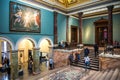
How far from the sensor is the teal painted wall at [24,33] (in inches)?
392

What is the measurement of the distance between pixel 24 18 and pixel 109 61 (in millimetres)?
8994

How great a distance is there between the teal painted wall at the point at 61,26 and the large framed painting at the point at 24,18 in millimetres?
3623

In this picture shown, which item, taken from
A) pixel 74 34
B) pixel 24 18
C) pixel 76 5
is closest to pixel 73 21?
pixel 74 34

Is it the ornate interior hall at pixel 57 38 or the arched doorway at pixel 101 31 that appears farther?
the arched doorway at pixel 101 31

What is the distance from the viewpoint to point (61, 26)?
16484 millimetres

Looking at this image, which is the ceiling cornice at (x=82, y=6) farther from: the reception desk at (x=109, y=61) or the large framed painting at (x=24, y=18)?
the reception desk at (x=109, y=61)

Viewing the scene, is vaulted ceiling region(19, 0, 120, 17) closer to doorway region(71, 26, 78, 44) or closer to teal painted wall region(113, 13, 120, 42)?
teal painted wall region(113, 13, 120, 42)

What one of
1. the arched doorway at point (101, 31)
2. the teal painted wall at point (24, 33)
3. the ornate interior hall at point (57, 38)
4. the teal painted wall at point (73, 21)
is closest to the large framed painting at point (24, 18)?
the ornate interior hall at point (57, 38)

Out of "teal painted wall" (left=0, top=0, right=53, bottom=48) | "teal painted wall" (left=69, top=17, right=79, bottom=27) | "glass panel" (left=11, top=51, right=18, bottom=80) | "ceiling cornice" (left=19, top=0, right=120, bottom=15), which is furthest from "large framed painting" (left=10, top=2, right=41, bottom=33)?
"teal painted wall" (left=69, top=17, right=79, bottom=27)

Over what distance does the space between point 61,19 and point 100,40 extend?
278 inches

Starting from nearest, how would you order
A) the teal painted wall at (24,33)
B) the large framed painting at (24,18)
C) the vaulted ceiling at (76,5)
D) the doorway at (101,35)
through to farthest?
the teal painted wall at (24,33) < the large framed painting at (24,18) < the vaulted ceiling at (76,5) < the doorway at (101,35)

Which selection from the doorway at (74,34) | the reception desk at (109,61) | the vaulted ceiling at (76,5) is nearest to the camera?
the reception desk at (109,61)

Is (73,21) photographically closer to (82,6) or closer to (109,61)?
(82,6)

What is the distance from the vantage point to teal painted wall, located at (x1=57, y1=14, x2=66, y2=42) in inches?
631
